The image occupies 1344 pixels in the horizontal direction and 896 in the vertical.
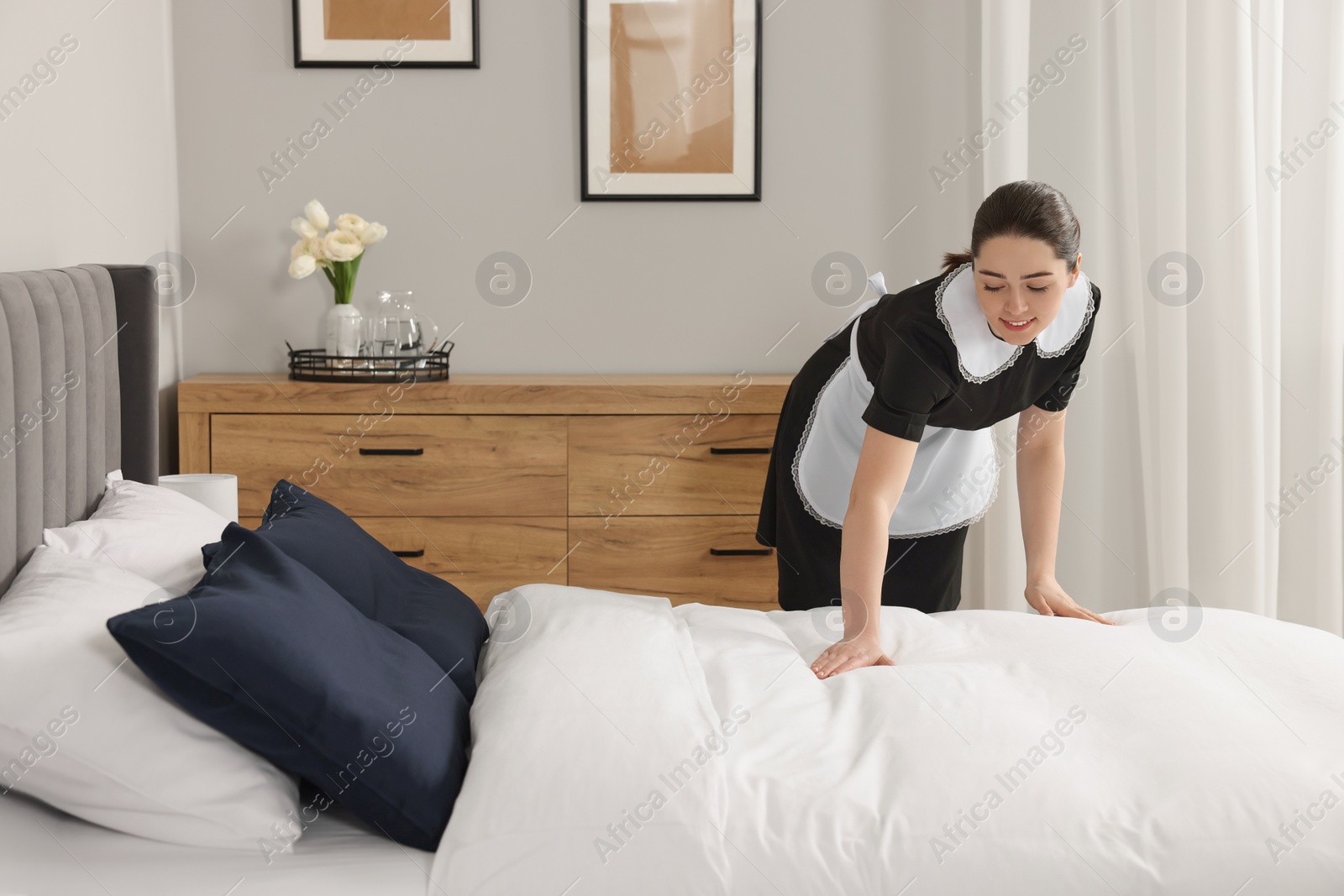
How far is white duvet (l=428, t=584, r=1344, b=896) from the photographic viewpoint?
1.02m

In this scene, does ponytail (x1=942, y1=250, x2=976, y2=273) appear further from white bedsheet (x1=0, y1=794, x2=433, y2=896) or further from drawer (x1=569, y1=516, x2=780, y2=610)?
white bedsheet (x1=0, y1=794, x2=433, y2=896)

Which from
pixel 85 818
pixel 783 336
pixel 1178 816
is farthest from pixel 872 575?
pixel 783 336

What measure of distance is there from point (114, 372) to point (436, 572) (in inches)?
39.6

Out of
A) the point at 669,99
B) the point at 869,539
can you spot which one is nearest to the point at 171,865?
the point at 869,539

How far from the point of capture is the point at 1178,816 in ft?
3.41

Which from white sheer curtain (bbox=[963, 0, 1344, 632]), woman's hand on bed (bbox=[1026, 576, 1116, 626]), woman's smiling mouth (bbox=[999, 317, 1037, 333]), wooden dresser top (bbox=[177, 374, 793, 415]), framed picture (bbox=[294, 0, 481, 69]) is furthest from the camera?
framed picture (bbox=[294, 0, 481, 69])

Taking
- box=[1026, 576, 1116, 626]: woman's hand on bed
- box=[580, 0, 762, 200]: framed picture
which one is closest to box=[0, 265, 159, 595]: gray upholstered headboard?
box=[580, 0, 762, 200]: framed picture

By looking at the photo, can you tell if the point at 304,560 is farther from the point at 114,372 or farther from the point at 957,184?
the point at 957,184

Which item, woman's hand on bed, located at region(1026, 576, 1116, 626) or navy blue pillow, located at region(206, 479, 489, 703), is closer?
navy blue pillow, located at region(206, 479, 489, 703)

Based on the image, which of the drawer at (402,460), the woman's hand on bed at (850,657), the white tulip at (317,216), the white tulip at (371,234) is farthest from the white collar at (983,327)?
the white tulip at (317,216)

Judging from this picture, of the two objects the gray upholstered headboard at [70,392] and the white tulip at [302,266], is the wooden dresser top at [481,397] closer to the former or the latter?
the white tulip at [302,266]

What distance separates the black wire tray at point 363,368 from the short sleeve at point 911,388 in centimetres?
149

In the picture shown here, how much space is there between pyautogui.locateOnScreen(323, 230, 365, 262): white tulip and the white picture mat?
554mm

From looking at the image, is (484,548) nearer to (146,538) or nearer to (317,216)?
(317,216)
